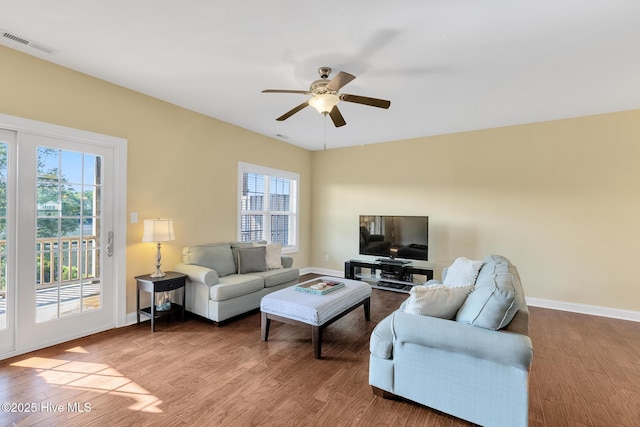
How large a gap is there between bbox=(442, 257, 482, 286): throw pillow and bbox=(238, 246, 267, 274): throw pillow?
243cm

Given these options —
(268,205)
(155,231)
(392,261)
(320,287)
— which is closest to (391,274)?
(392,261)

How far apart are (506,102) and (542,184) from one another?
1492 mm

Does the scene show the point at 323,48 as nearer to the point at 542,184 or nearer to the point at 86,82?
the point at 86,82

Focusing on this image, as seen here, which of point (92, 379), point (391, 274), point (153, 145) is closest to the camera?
point (92, 379)

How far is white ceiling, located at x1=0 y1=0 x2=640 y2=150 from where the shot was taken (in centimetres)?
199

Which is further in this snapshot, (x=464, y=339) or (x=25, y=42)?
(x=25, y=42)

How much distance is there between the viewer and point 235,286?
3.48 m

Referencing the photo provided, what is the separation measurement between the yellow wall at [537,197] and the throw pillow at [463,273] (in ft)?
6.38

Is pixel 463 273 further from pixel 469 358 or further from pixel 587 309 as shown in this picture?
pixel 587 309

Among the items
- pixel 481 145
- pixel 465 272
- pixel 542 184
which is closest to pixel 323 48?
pixel 465 272

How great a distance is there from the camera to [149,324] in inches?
136

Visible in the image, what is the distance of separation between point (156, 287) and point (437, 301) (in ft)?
9.34

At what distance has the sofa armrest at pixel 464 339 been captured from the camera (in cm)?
163

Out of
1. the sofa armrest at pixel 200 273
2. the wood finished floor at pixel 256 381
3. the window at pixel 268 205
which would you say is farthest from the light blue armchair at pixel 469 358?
the window at pixel 268 205
